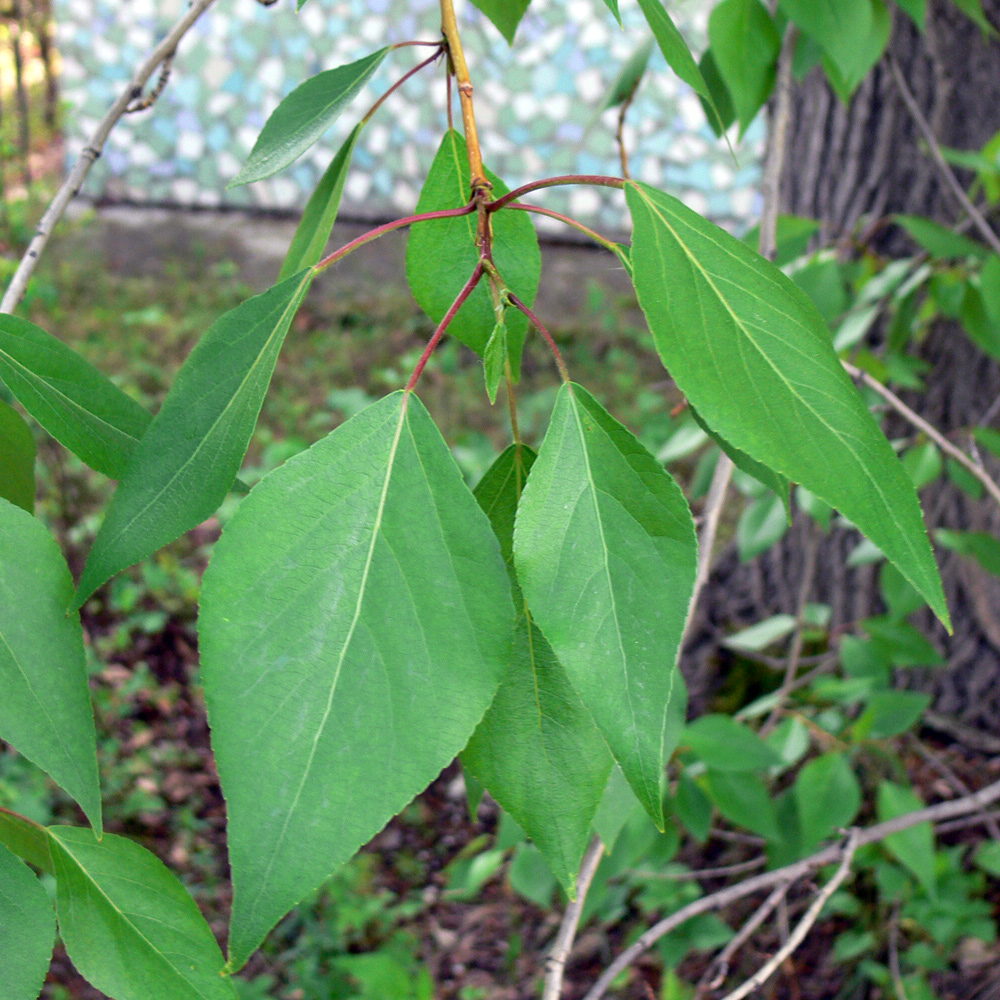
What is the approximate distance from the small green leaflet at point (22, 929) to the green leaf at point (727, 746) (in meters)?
0.91

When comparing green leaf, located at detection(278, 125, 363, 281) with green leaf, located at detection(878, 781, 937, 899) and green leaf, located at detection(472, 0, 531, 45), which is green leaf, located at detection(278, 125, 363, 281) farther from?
green leaf, located at detection(878, 781, 937, 899)

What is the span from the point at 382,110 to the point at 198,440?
4763 millimetres

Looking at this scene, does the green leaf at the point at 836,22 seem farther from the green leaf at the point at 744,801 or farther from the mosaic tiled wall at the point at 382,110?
the mosaic tiled wall at the point at 382,110

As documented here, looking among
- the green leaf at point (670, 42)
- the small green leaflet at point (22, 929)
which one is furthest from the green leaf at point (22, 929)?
the green leaf at point (670, 42)

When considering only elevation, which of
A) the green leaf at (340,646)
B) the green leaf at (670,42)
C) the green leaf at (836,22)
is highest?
the green leaf at (836,22)

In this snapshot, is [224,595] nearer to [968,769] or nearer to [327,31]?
[968,769]

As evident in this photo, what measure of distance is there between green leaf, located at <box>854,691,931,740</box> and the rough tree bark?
0.51 meters

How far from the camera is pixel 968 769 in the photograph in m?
2.00

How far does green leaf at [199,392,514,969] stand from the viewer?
1.10 feet

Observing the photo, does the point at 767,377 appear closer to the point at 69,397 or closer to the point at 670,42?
the point at 670,42

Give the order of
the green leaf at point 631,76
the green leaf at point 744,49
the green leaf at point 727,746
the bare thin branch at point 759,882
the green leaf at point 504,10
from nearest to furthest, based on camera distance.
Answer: the green leaf at point 504,10
the bare thin branch at point 759,882
the green leaf at point 744,49
the green leaf at point 631,76
the green leaf at point 727,746

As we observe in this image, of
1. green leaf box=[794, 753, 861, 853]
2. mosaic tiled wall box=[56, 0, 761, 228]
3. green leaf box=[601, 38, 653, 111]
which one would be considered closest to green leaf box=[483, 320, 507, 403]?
green leaf box=[601, 38, 653, 111]

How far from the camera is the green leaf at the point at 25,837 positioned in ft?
1.64

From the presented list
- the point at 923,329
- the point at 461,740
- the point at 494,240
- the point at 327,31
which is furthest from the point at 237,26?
the point at 461,740
